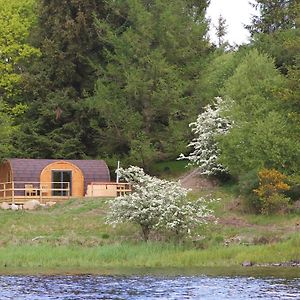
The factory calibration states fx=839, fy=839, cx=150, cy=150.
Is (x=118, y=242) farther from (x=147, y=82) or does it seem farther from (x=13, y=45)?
(x=13, y=45)

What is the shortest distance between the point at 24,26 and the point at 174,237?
121ft

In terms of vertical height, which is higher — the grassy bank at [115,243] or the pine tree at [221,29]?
the pine tree at [221,29]

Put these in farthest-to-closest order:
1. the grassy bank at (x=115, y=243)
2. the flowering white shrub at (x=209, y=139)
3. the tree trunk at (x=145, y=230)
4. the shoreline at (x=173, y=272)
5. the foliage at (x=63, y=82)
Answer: the foliage at (x=63, y=82)
the flowering white shrub at (x=209, y=139)
the tree trunk at (x=145, y=230)
the grassy bank at (x=115, y=243)
the shoreline at (x=173, y=272)

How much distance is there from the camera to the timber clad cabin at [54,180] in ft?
189

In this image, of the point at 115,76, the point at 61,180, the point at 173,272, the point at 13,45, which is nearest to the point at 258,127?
the point at 61,180

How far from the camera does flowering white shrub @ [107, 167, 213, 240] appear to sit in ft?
139

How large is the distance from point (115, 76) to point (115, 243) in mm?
25591

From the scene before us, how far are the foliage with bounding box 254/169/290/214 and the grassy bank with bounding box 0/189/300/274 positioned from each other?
2.82 feet

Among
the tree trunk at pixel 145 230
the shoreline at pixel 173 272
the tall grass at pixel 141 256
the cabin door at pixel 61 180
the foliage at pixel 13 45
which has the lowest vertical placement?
the shoreline at pixel 173 272

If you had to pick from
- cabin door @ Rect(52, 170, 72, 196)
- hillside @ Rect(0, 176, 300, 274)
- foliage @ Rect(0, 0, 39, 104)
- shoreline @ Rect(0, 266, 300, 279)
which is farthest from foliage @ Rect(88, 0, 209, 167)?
shoreline @ Rect(0, 266, 300, 279)

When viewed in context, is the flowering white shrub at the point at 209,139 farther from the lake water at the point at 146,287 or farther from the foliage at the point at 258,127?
the lake water at the point at 146,287

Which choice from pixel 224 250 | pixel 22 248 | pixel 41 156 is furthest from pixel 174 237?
pixel 41 156

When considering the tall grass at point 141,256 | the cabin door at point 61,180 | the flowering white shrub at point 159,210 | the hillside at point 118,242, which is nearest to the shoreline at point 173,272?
the hillside at point 118,242

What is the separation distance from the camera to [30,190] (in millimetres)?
56875
